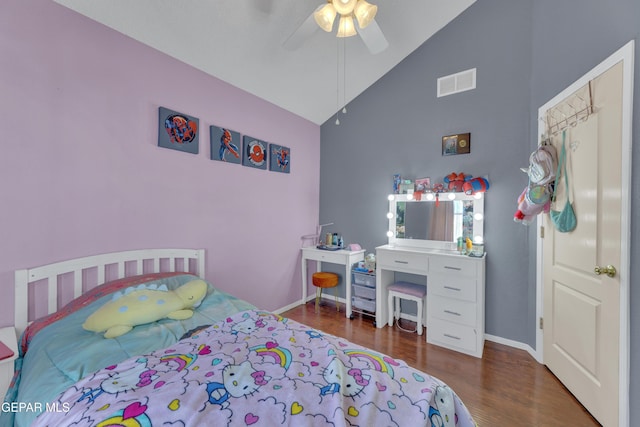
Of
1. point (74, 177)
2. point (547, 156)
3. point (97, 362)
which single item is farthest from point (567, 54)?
point (74, 177)

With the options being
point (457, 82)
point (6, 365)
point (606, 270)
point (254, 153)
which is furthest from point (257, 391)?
point (457, 82)

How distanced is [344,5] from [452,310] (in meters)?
2.62

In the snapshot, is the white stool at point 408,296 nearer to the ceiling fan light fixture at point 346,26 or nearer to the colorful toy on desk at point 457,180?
the colorful toy on desk at point 457,180

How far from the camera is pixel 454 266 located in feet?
8.11

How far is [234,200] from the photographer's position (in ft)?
8.93

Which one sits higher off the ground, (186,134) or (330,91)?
(330,91)

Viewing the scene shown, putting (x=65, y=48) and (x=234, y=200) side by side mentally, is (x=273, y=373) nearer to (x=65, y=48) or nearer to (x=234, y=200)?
(x=234, y=200)

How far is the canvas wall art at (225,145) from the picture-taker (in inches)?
97.9

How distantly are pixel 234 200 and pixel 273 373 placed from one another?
1968 mm

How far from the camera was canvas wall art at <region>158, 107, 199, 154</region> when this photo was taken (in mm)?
2129

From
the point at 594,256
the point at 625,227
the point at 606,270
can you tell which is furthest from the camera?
the point at 594,256

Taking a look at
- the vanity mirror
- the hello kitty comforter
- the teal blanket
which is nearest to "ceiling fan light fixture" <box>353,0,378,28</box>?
the vanity mirror

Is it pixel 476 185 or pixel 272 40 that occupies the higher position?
pixel 272 40

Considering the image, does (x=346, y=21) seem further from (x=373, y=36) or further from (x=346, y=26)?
(x=373, y=36)
